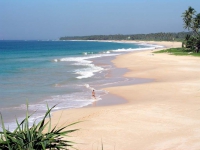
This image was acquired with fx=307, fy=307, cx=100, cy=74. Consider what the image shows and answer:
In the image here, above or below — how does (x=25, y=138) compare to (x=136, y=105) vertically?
above

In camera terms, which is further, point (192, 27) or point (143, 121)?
point (192, 27)

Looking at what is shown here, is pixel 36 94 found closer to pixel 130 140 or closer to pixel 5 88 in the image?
pixel 5 88

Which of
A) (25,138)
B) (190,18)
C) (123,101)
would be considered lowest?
(123,101)

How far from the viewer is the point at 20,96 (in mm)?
21438

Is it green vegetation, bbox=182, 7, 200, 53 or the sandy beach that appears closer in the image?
the sandy beach

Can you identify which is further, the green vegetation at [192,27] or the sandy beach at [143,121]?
the green vegetation at [192,27]

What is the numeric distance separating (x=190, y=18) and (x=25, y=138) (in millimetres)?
61512

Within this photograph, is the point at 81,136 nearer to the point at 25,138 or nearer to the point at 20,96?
the point at 25,138

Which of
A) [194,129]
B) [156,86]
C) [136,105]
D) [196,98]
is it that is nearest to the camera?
[194,129]

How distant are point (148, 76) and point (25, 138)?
25619 mm

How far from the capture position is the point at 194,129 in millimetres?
12328

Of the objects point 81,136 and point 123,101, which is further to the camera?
point 123,101

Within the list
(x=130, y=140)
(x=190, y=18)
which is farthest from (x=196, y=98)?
(x=190, y=18)

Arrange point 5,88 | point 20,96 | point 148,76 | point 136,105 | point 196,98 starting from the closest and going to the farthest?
point 136,105
point 196,98
point 20,96
point 5,88
point 148,76
